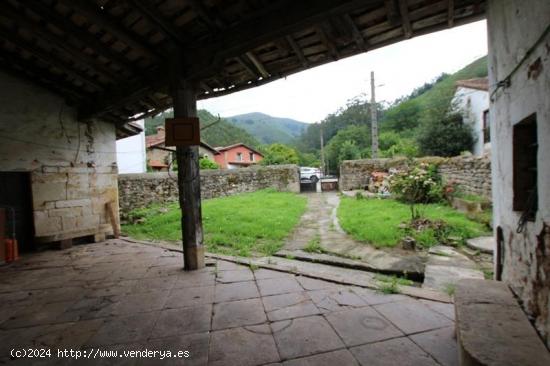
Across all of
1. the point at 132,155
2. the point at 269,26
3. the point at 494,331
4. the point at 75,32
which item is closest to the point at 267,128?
the point at 132,155

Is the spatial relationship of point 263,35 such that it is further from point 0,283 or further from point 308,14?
point 0,283

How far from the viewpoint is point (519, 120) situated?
6.95ft

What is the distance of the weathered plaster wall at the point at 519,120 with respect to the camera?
1.67m

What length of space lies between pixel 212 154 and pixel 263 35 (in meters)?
25.2

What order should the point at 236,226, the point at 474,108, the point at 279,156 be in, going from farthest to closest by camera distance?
the point at 279,156 < the point at 474,108 < the point at 236,226

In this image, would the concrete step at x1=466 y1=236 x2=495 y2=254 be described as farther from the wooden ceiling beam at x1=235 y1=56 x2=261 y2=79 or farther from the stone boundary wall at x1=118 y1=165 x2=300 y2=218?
the stone boundary wall at x1=118 y1=165 x2=300 y2=218

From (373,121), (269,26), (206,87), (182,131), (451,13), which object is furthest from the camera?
(373,121)

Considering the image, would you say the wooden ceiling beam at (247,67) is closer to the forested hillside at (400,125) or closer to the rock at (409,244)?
the rock at (409,244)

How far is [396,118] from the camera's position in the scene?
119 feet

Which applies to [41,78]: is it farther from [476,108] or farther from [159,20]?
[476,108]

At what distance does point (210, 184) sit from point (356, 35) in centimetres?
1065

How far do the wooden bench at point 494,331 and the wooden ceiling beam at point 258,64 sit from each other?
3663mm

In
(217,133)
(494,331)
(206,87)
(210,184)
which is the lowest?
(494,331)

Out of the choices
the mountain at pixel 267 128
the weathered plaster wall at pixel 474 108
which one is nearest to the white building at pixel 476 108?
the weathered plaster wall at pixel 474 108
